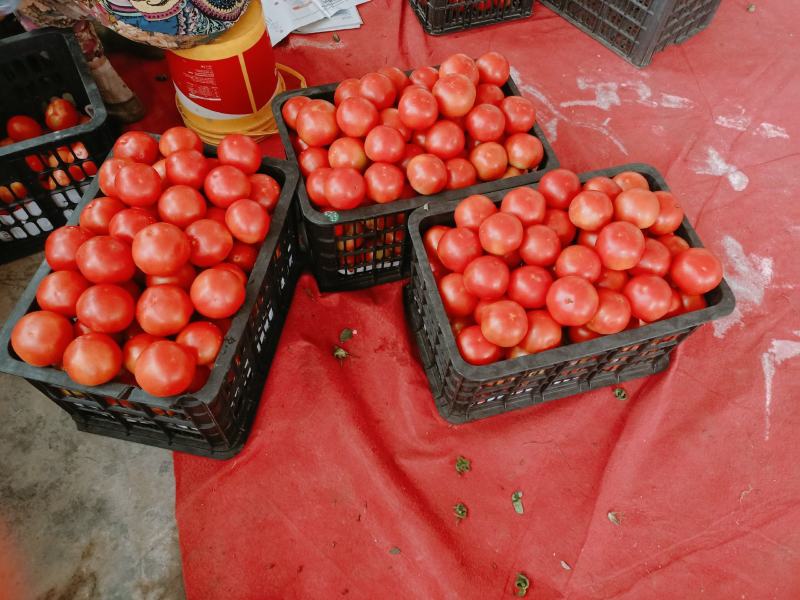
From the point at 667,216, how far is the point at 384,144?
857mm

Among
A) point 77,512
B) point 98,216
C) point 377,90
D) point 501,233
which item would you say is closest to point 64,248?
point 98,216

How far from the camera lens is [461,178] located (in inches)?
70.1

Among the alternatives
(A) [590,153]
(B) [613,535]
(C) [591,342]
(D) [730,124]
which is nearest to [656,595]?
(B) [613,535]

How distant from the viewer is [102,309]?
1.36m

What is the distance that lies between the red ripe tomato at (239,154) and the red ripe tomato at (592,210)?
96 centimetres

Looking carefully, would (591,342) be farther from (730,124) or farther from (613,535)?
(730,124)

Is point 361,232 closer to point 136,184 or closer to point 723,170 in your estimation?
point 136,184

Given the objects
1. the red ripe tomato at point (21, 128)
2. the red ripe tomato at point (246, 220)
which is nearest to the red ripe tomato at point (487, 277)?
the red ripe tomato at point (246, 220)

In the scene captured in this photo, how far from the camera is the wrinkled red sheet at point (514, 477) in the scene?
1.59m

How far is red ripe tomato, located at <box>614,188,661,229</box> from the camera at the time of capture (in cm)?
157

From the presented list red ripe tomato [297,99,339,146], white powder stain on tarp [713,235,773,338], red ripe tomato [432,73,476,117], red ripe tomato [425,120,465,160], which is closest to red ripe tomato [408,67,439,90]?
red ripe tomato [432,73,476,117]

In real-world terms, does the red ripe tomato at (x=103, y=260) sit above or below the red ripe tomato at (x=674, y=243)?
above

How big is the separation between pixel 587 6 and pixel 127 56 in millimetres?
2266

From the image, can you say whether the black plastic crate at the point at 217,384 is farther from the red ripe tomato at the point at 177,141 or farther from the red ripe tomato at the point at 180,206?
the red ripe tomato at the point at 180,206
